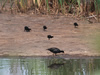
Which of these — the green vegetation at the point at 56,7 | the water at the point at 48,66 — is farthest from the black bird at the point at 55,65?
the green vegetation at the point at 56,7

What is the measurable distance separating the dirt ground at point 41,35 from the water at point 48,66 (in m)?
0.70

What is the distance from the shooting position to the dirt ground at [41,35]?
319 inches

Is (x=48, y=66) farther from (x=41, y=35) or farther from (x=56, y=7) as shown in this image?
(x=56, y=7)

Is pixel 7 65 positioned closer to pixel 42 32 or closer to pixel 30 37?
pixel 30 37

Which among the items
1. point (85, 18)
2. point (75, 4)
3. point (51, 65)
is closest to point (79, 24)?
point (85, 18)

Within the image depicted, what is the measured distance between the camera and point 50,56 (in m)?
7.54

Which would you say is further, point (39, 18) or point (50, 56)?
point (39, 18)

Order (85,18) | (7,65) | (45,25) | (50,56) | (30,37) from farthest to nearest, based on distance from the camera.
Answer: (85,18) → (45,25) → (30,37) → (50,56) → (7,65)

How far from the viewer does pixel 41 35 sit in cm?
969

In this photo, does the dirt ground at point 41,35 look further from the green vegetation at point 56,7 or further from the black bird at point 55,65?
the black bird at point 55,65

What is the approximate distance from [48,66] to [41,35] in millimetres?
3548

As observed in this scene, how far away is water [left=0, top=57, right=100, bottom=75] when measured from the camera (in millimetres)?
5730

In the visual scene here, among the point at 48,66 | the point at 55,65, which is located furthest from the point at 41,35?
the point at 48,66

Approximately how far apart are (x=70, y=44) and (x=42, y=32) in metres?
1.47
